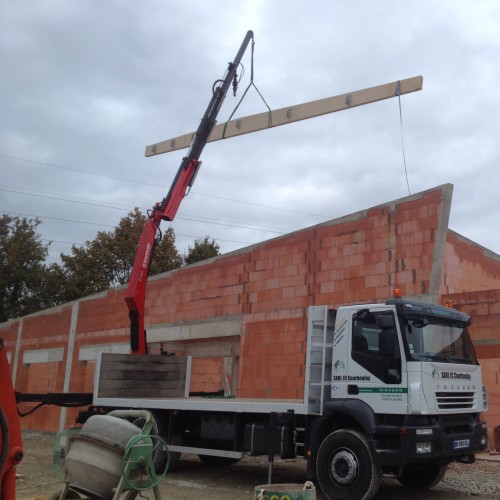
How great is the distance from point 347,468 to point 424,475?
82.1 inches

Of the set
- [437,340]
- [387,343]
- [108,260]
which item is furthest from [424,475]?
[108,260]

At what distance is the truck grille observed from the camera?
8180 millimetres

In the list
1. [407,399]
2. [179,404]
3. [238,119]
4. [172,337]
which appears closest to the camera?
[407,399]

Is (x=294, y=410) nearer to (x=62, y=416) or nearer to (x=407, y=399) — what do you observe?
(x=407, y=399)

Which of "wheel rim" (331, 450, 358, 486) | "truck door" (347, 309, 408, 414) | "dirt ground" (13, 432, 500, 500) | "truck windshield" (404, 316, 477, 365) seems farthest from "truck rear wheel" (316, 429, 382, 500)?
"truck windshield" (404, 316, 477, 365)

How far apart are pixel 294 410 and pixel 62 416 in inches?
548

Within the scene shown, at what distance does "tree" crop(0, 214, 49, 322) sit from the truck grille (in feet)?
113

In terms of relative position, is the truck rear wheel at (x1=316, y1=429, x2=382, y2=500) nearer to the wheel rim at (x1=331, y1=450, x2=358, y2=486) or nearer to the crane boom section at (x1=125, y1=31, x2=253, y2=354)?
the wheel rim at (x1=331, y1=450, x2=358, y2=486)

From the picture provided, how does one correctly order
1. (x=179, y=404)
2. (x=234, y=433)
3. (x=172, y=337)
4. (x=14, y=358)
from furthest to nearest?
(x=14, y=358) < (x=172, y=337) < (x=179, y=404) < (x=234, y=433)

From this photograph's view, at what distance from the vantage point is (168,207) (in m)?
13.4

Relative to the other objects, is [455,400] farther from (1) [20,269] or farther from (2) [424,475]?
(1) [20,269]

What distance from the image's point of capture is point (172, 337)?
17.7m

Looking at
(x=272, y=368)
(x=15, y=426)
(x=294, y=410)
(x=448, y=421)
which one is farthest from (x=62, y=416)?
(x=15, y=426)

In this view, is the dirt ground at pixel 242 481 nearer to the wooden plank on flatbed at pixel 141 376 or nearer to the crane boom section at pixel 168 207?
the wooden plank on flatbed at pixel 141 376
